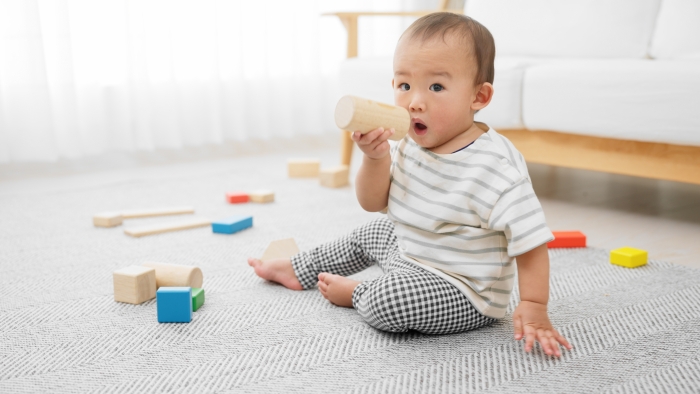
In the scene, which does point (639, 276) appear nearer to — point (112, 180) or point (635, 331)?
point (635, 331)

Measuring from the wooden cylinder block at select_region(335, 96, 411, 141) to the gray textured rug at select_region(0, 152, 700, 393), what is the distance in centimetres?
32

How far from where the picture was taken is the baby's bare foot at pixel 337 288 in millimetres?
1123

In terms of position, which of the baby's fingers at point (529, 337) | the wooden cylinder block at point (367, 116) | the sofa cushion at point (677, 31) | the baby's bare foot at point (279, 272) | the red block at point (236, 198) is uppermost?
the sofa cushion at point (677, 31)

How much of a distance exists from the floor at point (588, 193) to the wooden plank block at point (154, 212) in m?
0.60

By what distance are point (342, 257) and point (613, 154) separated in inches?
34.4

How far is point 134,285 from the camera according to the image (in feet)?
3.77

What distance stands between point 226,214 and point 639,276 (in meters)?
1.03

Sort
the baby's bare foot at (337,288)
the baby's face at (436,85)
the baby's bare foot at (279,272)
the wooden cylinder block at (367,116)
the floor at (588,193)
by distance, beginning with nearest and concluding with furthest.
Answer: the wooden cylinder block at (367,116) → the baby's face at (436,85) → the baby's bare foot at (337,288) → the baby's bare foot at (279,272) → the floor at (588,193)

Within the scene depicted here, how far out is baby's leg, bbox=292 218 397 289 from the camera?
Answer: 1.22 m

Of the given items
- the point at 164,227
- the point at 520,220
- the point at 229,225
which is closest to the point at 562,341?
the point at 520,220

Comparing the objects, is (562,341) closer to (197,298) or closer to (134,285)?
(197,298)

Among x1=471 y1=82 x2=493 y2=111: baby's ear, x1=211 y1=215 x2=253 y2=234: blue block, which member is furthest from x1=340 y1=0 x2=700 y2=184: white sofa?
x1=471 y1=82 x2=493 y2=111: baby's ear

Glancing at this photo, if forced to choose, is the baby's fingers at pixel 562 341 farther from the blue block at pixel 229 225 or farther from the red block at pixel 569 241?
the blue block at pixel 229 225

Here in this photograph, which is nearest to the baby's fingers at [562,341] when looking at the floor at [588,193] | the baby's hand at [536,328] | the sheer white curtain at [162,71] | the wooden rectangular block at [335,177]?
the baby's hand at [536,328]
